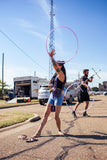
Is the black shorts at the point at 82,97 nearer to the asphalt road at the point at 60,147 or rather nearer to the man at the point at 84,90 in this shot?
the man at the point at 84,90

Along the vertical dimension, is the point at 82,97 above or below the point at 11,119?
above

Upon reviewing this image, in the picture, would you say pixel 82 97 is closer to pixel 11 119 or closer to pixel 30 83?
Result: pixel 11 119

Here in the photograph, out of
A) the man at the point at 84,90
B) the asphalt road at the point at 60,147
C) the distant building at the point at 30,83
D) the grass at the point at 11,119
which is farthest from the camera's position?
the distant building at the point at 30,83

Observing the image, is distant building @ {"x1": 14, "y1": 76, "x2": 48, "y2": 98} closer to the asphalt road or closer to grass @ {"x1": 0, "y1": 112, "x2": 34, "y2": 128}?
grass @ {"x1": 0, "y1": 112, "x2": 34, "y2": 128}

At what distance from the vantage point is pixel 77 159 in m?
2.75

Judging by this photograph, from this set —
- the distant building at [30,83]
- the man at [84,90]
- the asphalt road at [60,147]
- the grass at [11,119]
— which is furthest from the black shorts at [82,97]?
the distant building at [30,83]

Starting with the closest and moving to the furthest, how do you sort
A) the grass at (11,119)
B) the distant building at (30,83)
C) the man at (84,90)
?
the grass at (11,119)
the man at (84,90)
the distant building at (30,83)

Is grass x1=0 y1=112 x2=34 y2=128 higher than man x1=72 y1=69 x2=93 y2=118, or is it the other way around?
man x1=72 y1=69 x2=93 y2=118

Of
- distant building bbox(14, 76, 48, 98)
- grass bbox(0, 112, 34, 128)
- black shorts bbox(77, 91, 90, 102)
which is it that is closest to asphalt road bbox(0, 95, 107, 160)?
grass bbox(0, 112, 34, 128)

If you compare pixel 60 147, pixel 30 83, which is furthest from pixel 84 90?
pixel 30 83

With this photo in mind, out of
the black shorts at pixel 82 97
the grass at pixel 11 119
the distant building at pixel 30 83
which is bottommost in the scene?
the grass at pixel 11 119

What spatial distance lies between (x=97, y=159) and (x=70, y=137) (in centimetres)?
142

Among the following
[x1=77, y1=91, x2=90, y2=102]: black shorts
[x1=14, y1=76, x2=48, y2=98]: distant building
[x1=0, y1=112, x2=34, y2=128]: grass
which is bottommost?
[x1=0, y1=112, x2=34, y2=128]: grass

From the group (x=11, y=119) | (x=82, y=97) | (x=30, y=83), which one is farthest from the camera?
(x=30, y=83)
